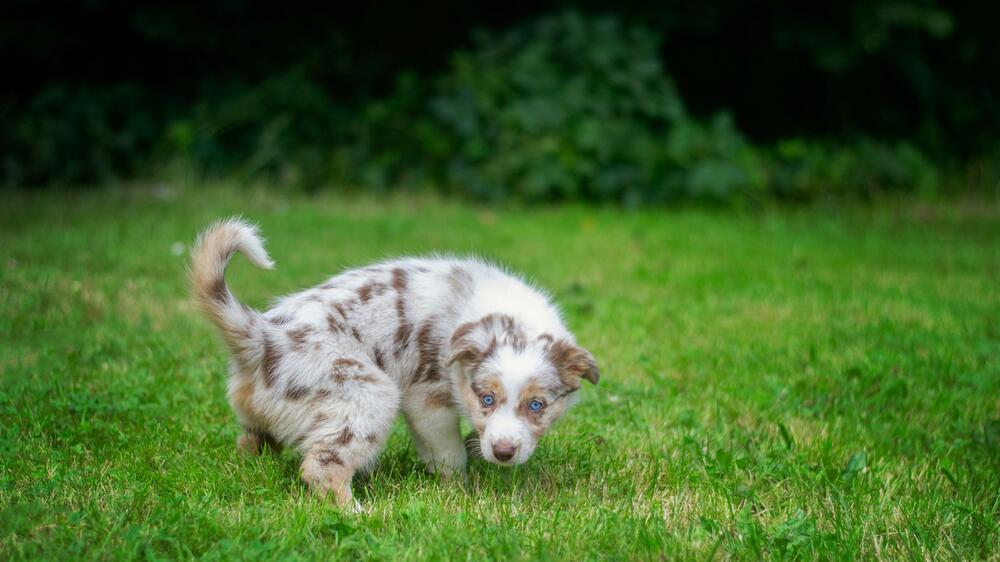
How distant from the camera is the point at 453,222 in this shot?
10.3 m

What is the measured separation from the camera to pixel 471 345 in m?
3.88

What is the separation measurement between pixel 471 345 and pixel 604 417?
4.17 feet

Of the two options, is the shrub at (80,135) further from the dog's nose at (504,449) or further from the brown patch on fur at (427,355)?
the dog's nose at (504,449)

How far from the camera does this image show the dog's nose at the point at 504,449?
3668 millimetres

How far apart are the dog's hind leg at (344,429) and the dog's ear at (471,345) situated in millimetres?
304

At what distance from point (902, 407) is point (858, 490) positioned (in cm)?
138

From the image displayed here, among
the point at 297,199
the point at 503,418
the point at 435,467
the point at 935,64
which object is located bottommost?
the point at 297,199

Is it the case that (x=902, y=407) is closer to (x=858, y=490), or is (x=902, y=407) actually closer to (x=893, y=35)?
(x=858, y=490)

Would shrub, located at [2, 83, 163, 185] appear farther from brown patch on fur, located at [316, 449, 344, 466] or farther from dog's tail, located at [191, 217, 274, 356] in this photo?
brown patch on fur, located at [316, 449, 344, 466]

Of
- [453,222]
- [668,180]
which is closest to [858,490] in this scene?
[453,222]

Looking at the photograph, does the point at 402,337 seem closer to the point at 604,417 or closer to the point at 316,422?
the point at 316,422

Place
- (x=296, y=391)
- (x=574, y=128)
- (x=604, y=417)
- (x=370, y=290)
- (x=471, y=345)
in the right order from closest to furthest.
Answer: (x=296, y=391), (x=471, y=345), (x=370, y=290), (x=604, y=417), (x=574, y=128)

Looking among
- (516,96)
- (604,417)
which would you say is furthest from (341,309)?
(516,96)

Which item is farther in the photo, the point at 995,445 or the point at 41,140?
the point at 41,140
